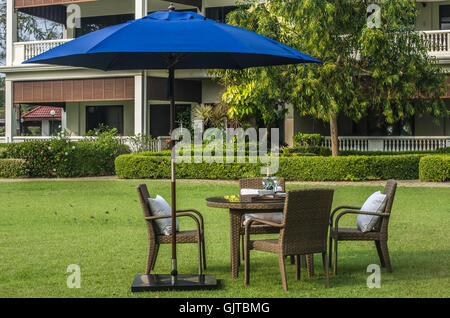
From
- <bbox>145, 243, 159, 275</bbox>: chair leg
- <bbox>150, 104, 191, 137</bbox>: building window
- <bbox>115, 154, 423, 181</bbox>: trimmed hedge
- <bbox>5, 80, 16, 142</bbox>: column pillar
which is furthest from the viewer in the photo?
<bbox>150, 104, 191, 137</bbox>: building window

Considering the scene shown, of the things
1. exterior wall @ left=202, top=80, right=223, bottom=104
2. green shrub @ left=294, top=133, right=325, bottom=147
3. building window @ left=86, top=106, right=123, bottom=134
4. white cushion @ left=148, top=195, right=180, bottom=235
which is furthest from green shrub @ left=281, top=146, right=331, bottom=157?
white cushion @ left=148, top=195, right=180, bottom=235

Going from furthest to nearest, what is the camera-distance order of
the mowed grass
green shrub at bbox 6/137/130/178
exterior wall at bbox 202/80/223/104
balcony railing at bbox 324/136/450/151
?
exterior wall at bbox 202/80/223/104, balcony railing at bbox 324/136/450/151, green shrub at bbox 6/137/130/178, the mowed grass

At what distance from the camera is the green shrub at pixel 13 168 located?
2155 cm

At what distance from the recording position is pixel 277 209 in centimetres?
700

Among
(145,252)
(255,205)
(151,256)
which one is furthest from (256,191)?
(145,252)

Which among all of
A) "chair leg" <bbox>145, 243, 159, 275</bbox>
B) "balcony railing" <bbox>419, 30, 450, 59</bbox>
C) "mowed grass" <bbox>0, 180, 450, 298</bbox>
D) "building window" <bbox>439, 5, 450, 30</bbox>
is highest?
"building window" <bbox>439, 5, 450, 30</bbox>

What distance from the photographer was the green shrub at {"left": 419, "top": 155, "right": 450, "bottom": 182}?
1859 cm

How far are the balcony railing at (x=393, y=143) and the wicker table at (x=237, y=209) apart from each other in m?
17.8

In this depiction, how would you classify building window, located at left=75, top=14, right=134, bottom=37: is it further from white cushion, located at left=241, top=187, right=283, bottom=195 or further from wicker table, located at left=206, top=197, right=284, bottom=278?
wicker table, located at left=206, top=197, right=284, bottom=278

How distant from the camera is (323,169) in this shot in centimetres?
1944

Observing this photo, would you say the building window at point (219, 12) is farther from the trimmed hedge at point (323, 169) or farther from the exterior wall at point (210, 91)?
the trimmed hedge at point (323, 169)

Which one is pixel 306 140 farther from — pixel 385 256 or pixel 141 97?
pixel 385 256

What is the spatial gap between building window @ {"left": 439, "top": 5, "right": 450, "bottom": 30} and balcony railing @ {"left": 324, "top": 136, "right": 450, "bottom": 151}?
472 centimetres

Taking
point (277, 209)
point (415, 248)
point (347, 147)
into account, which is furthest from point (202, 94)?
point (277, 209)
